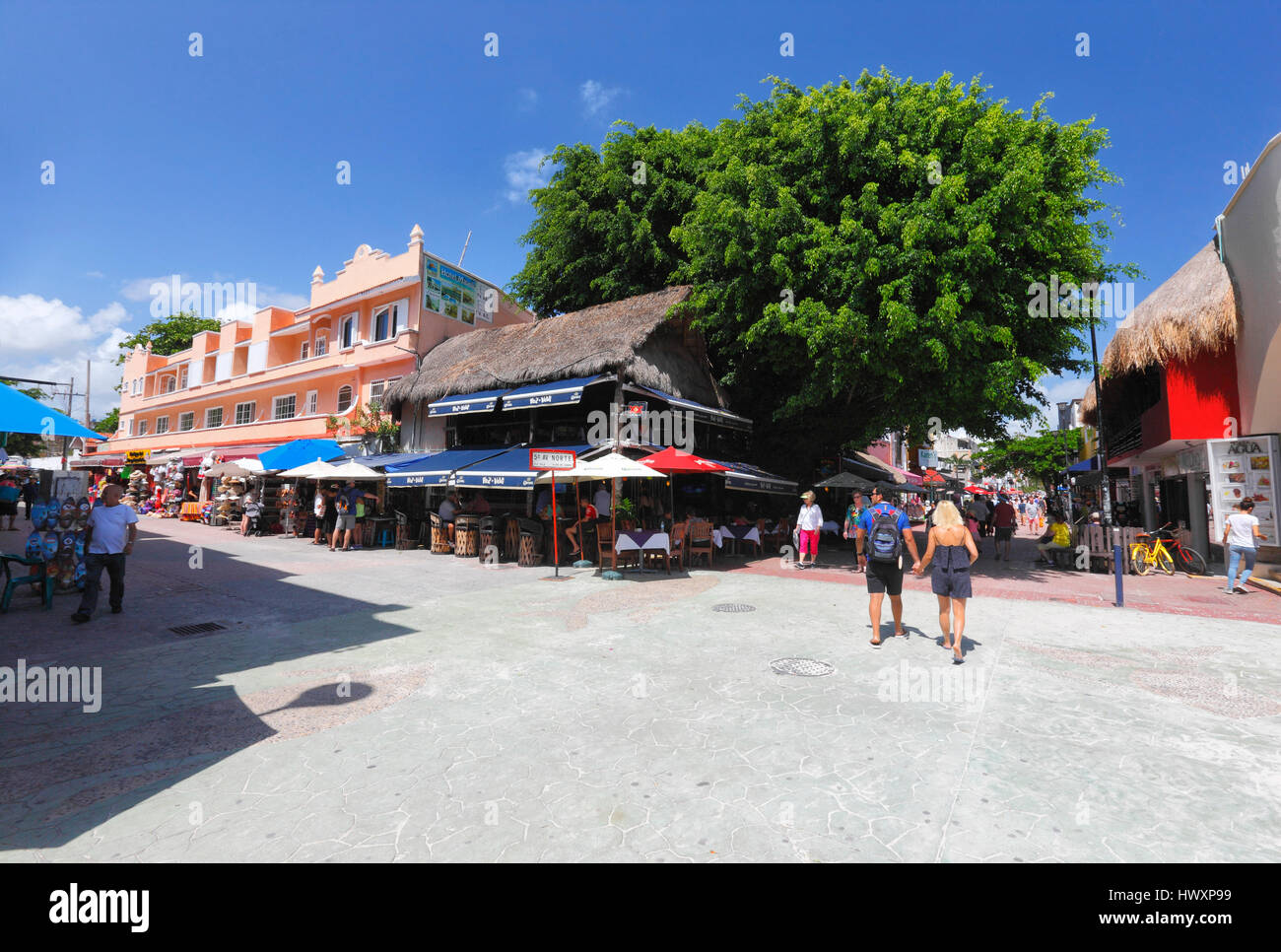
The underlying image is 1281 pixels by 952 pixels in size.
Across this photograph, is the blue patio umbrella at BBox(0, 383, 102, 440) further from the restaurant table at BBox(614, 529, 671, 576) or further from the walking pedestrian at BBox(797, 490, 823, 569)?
the walking pedestrian at BBox(797, 490, 823, 569)

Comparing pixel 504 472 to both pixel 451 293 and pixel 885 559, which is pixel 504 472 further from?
pixel 451 293

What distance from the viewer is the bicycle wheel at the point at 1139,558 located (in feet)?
45.7

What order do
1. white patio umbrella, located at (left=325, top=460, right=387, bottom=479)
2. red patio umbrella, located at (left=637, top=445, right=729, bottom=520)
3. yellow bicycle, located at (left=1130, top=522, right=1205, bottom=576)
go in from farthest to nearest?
white patio umbrella, located at (left=325, top=460, right=387, bottom=479) < yellow bicycle, located at (left=1130, top=522, right=1205, bottom=576) < red patio umbrella, located at (left=637, top=445, right=729, bottom=520)

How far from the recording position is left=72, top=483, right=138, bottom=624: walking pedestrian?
755cm

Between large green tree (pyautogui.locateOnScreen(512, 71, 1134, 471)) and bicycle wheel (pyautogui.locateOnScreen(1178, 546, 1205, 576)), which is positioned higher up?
large green tree (pyautogui.locateOnScreen(512, 71, 1134, 471))

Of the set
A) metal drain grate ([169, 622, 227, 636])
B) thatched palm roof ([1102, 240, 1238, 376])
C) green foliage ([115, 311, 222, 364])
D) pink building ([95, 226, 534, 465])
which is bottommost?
metal drain grate ([169, 622, 227, 636])

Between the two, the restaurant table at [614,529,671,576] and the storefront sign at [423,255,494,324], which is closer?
the restaurant table at [614,529,671,576]

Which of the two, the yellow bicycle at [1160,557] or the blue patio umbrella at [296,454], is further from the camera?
the blue patio umbrella at [296,454]

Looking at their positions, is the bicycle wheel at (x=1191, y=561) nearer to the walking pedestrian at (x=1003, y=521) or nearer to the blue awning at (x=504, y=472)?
the walking pedestrian at (x=1003, y=521)

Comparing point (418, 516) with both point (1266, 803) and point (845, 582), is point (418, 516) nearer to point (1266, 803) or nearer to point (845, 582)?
point (845, 582)

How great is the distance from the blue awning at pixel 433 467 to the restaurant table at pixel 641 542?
560 centimetres

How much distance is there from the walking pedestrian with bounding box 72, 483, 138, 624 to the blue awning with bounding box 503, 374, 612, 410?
8.90 m

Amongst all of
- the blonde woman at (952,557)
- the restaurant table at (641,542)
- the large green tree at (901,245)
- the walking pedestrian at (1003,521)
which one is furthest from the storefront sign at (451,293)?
the blonde woman at (952,557)

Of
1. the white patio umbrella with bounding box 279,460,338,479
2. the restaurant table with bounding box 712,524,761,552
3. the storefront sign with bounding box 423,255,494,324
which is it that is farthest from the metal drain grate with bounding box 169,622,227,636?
the storefront sign with bounding box 423,255,494,324
